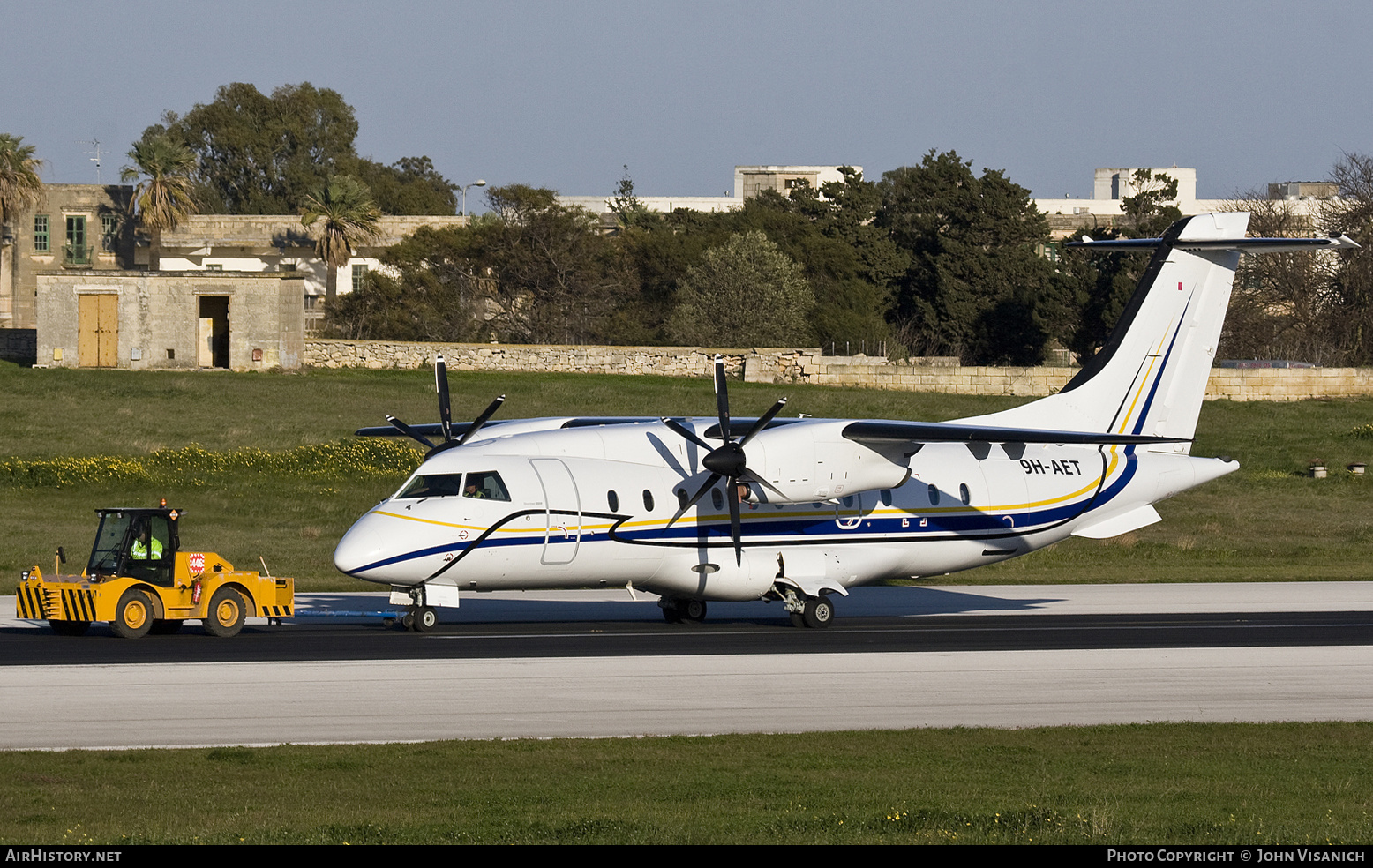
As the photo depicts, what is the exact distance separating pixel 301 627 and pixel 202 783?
11.5m

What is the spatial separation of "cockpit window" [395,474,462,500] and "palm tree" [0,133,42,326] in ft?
200

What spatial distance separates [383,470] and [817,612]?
23.3 meters

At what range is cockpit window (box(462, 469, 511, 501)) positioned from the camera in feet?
73.9

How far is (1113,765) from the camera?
14016mm

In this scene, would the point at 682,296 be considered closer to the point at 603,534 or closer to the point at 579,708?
the point at 603,534

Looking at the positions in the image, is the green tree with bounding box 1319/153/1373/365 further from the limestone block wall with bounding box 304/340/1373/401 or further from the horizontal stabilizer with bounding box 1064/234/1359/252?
the horizontal stabilizer with bounding box 1064/234/1359/252

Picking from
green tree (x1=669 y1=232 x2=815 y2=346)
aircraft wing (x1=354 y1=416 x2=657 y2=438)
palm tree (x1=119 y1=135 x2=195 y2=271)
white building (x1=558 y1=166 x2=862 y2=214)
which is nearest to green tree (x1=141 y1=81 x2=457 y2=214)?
white building (x1=558 y1=166 x2=862 y2=214)

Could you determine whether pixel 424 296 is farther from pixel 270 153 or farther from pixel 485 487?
pixel 485 487

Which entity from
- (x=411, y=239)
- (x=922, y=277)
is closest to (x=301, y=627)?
(x=411, y=239)

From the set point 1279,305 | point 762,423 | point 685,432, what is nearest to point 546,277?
point 1279,305

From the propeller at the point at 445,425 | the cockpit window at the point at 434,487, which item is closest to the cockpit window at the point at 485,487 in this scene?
the cockpit window at the point at 434,487

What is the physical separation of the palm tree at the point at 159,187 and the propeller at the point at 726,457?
63.7 meters

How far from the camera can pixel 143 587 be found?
856 inches

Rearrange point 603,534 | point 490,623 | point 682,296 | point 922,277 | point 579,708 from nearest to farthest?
point 579,708 → point 603,534 → point 490,623 → point 682,296 → point 922,277
